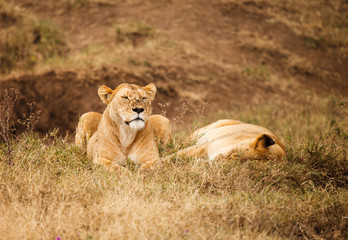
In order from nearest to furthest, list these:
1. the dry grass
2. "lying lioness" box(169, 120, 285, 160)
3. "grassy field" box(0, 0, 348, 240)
A: "grassy field" box(0, 0, 348, 240) → "lying lioness" box(169, 120, 285, 160) → the dry grass

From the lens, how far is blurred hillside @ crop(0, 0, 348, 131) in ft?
30.9

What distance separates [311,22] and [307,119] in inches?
338

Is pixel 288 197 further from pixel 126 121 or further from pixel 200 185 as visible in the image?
pixel 126 121

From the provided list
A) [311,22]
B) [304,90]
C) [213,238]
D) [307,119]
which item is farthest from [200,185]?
[311,22]

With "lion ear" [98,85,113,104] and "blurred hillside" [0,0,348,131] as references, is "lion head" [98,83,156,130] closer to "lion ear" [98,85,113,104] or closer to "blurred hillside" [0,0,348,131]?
"lion ear" [98,85,113,104]

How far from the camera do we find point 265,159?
401 centimetres

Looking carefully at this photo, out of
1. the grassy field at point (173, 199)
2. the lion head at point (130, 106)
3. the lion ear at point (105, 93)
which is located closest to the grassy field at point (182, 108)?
the grassy field at point (173, 199)

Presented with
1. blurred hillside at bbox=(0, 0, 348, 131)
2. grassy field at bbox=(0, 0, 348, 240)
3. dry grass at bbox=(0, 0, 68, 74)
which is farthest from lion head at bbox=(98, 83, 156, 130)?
dry grass at bbox=(0, 0, 68, 74)

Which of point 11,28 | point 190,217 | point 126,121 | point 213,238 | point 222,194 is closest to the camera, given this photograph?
point 213,238

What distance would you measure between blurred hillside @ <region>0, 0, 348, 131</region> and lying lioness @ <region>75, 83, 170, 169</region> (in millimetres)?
3082

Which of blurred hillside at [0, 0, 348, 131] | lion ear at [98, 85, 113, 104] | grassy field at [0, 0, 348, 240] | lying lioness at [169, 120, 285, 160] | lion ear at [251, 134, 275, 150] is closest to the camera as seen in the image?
grassy field at [0, 0, 348, 240]

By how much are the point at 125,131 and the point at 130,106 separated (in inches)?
15.7

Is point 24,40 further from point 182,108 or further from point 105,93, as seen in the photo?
point 182,108

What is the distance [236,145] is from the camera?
4184 millimetres
